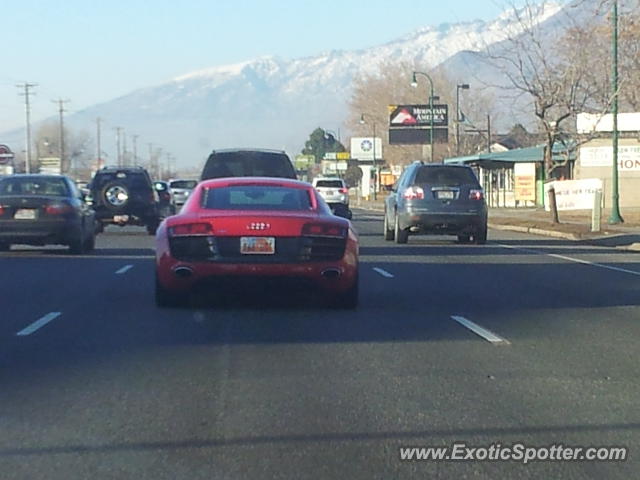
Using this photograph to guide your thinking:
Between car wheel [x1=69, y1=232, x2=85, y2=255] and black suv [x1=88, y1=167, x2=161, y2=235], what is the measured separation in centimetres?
795

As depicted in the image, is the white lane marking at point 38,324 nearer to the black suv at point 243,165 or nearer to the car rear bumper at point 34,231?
the car rear bumper at point 34,231

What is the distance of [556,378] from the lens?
385 inches

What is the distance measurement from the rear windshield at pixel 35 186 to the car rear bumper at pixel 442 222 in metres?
7.40

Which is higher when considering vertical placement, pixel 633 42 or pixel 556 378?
pixel 633 42

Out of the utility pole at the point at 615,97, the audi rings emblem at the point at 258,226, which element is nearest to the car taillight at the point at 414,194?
the utility pole at the point at 615,97

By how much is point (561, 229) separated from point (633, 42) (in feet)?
48.3

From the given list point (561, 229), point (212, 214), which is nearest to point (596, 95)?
point (561, 229)

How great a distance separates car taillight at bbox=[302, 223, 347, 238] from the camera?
43.7ft

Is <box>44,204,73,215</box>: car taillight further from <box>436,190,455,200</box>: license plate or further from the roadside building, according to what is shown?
the roadside building

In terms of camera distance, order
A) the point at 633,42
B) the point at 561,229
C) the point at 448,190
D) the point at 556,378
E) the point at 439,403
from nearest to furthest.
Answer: the point at 439,403 → the point at 556,378 → the point at 448,190 → the point at 561,229 → the point at 633,42

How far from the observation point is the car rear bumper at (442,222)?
2670cm

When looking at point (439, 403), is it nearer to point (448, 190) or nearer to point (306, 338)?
point (306, 338)

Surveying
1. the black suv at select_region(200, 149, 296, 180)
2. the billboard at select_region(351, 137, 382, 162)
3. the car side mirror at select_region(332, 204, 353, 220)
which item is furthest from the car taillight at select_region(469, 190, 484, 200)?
the billboard at select_region(351, 137, 382, 162)

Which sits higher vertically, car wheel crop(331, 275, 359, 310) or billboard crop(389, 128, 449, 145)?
billboard crop(389, 128, 449, 145)
